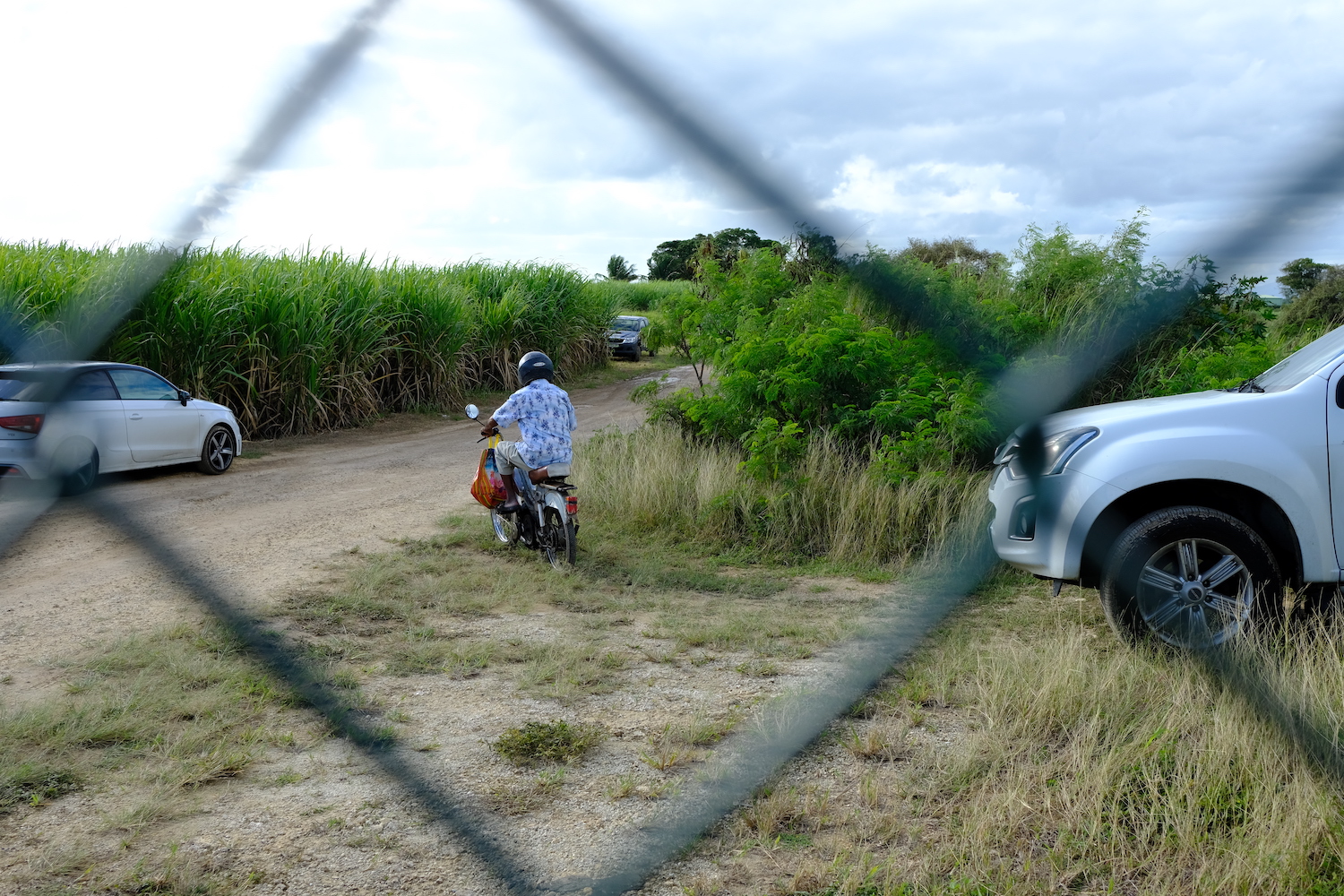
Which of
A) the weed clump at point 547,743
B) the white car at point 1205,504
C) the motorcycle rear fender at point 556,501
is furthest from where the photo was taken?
the motorcycle rear fender at point 556,501

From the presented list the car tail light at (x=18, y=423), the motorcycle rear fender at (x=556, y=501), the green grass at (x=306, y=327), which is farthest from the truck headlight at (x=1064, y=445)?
the green grass at (x=306, y=327)

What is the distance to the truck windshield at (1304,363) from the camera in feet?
16.4

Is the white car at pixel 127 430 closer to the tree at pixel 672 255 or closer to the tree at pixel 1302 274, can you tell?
the tree at pixel 672 255

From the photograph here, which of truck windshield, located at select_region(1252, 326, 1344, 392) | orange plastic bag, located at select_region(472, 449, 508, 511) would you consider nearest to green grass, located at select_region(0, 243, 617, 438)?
orange plastic bag, located at select_region(472, 449, 508, 511)

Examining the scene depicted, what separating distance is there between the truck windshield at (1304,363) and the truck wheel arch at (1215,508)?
0.55 metres

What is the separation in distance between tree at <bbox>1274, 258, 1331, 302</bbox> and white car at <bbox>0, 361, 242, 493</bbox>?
9062 millimetres

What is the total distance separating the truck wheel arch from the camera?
5.06 metres

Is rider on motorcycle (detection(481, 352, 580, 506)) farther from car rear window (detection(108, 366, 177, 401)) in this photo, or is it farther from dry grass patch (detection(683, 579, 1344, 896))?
car rear window (detection(108, 366, 177, 401))

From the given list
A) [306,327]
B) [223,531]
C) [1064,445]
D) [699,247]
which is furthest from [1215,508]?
[306,327]

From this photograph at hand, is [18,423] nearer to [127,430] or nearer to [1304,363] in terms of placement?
[127,430]

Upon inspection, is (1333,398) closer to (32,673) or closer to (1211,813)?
(1211,813)

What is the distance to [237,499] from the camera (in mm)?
10992

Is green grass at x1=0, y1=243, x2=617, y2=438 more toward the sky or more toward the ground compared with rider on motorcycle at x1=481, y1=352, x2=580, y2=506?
more toward the sky

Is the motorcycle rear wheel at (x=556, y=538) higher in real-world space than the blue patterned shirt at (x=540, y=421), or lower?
lower
